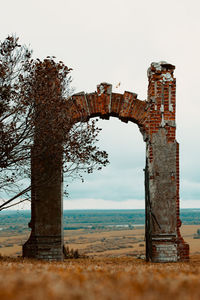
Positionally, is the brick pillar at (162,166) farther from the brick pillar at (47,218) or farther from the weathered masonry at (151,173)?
the brick pillar at (47,218)

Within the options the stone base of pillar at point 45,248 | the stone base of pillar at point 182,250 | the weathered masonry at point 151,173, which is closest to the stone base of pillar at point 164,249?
the weathered masonry at point 151,173

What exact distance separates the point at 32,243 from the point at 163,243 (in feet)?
11.6

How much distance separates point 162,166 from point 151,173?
362 millimetres

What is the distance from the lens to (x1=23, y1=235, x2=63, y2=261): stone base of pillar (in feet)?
31.7

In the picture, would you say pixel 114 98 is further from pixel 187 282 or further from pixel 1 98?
pixel 187 282

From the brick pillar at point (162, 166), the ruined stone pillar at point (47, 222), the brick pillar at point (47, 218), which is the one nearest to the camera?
the brick pillar at point (47, 218)

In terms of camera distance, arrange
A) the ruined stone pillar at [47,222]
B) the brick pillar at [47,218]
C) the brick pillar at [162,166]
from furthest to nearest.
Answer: the brick pillar at [162,166] → the ruined stone pillar at [47,222] → the brick pillar at [47,218]

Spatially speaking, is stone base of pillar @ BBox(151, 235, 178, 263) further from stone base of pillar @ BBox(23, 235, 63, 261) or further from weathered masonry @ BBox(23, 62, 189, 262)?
stone base of pillar @ BBox(23, 235, 63, 261)

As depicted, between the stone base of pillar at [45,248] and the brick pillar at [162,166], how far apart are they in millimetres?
2514

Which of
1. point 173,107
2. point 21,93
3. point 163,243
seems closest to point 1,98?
point 21,93

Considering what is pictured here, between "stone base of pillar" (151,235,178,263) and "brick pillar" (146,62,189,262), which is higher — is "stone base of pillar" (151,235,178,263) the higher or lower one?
the lower one

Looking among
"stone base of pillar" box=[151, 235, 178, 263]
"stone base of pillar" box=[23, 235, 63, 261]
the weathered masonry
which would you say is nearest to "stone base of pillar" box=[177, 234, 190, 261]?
the weathered masonry

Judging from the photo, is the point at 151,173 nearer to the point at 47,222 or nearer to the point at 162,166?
the point at 162,166

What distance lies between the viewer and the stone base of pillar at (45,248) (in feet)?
31.7
